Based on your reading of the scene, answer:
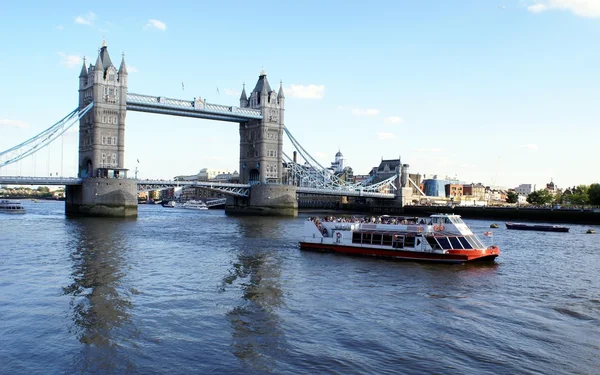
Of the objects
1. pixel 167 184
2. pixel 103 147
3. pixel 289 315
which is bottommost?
pixel 289 315

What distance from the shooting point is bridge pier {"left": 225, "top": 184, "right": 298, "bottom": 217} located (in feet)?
320

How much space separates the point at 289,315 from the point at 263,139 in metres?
84.1

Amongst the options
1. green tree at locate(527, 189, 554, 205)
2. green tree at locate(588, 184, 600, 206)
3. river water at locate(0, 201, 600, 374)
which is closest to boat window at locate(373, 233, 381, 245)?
river water at locate(0, 201, 600, 374)

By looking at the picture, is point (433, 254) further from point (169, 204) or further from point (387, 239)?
point (169, 204)

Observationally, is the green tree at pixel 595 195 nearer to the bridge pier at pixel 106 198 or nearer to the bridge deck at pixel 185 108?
the bridge deck at pixel 185 108

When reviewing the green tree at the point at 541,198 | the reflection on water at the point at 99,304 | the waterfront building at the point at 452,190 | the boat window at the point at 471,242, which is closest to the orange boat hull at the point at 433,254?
the boat window at the point at 471,242

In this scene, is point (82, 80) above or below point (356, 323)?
above

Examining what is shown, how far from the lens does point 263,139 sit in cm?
10275

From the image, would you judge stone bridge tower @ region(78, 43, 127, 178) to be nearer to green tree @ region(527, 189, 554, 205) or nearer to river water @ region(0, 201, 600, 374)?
river water @ region(0, 201, 600, 374)

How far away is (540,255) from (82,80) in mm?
72405

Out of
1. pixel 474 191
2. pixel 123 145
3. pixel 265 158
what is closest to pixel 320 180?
pixel 265 158

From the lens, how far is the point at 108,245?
40938 mm

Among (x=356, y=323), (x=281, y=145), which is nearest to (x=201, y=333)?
(x=356, y=323)

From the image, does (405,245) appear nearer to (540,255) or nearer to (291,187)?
(540,255)
